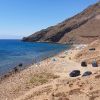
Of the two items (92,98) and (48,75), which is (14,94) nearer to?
(48,75)

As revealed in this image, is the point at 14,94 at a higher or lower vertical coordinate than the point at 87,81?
lower

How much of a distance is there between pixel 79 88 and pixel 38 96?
142 inches

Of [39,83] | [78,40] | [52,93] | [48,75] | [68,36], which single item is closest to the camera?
[52,93]

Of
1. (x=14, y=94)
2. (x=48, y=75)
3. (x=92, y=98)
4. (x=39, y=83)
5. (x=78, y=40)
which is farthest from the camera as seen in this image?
(x=78, y=40)

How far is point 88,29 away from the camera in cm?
19750

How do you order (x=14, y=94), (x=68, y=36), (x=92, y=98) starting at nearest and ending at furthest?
1. (x=92, y=98)
2. (x=14, y=94)
3. (x=68, y=36)

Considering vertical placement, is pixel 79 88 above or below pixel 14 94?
above

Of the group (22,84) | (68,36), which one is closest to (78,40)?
(68,36)

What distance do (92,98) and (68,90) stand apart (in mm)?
2391

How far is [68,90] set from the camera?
65.3ft

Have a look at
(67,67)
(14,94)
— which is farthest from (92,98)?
(67,67)

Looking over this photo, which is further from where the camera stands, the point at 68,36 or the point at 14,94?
the point at 68,36

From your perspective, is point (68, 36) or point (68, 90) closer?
point (68, 90)

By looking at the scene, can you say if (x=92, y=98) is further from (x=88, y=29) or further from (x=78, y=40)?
(x=88, y=29)
